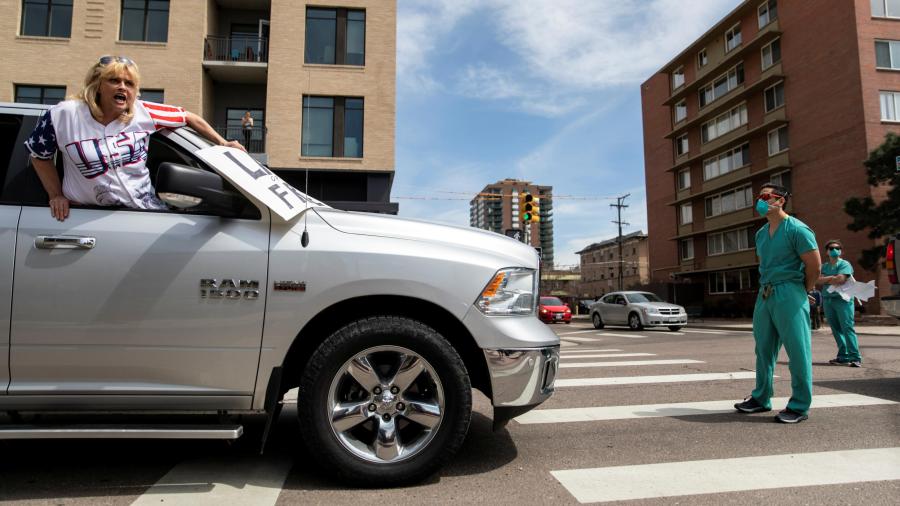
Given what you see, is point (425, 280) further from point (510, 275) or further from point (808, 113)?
point (808, 113)

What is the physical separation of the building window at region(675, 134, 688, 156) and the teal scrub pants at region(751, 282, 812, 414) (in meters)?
42.8

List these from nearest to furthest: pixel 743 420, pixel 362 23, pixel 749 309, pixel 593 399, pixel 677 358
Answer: pixel 743 420 → pixel 593 399 → pixel 677 358 → pixel 362 23 → pixel 749 309

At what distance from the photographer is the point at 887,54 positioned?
2886 cm

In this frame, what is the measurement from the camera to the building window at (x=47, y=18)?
20.1 meters

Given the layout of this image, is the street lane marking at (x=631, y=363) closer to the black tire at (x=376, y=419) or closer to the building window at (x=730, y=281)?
the black tire at (x=376, y=419)

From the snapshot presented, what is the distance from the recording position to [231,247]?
9.49 ft

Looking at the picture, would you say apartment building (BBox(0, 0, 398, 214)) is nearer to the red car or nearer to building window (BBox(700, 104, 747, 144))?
the red car

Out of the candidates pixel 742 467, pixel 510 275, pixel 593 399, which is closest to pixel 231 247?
pixel 510 275

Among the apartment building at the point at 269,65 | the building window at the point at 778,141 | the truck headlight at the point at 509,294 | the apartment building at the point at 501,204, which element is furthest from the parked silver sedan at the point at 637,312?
the truck headlight at the point at 509,294

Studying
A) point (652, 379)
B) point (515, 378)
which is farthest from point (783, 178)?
point (515, 378)

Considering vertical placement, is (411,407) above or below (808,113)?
below

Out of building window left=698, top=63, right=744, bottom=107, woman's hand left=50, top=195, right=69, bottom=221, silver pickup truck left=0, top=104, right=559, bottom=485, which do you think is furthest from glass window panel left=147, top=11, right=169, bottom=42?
building window left=698, top=63, right=744, bottom=107

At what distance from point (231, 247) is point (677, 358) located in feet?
26.5

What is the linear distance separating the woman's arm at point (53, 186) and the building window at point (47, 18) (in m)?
21.8
